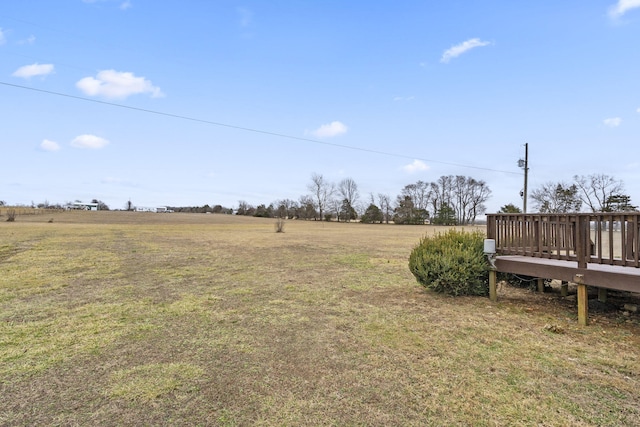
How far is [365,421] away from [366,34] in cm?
1622

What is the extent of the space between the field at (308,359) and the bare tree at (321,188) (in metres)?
64.2

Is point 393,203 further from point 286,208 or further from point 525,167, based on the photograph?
point 525,167

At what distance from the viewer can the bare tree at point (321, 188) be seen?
7006 centimetres

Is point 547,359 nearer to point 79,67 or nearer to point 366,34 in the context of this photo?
point 366,34

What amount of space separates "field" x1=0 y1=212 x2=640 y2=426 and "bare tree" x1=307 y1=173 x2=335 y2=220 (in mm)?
64186

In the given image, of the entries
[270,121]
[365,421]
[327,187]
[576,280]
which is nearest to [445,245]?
[576,280]

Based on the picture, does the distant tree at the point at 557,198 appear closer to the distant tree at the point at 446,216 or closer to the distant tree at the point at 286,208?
the distant tree at the point at 446,216

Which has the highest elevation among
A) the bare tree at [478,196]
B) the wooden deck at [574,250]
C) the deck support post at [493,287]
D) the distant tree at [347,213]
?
the bare tree at [478,196]

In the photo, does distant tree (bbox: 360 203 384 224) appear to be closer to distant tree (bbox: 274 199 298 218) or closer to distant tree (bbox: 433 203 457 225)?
distant tree (bbox: 433 203 457 225)

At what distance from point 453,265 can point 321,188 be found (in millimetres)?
65614

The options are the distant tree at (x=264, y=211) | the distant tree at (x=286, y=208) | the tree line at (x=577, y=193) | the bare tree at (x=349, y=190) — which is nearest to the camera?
the tree line at (x=577, y=193)

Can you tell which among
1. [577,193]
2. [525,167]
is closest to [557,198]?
[577,193]

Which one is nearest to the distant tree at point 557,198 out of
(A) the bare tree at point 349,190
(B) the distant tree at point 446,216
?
(B) the distant tree at point 446,216

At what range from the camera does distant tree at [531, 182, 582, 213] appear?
36.5 metres
